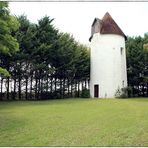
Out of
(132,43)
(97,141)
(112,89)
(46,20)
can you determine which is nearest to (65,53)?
(46,20)

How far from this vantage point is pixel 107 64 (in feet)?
128

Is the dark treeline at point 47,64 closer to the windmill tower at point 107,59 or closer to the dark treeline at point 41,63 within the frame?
the dark treeline at point 41,63

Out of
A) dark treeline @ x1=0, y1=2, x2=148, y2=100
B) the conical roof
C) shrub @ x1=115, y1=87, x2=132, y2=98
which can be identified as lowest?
shrub @ x1=115, y1=87, x2=132, y2=98

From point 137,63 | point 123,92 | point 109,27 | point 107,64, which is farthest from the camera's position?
point 137,63

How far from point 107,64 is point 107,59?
63cm

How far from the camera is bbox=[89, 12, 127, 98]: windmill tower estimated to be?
3894 cm

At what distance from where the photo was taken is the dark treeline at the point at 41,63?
3469 centimetres

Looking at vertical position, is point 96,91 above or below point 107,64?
below

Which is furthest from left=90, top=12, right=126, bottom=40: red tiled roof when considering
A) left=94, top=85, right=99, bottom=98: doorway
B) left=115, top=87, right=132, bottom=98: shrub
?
left=115, top=87, right=132, bottom=98: shrub

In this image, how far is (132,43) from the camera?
45438 millimetres

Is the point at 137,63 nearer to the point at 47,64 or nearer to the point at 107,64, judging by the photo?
the point at 107,64

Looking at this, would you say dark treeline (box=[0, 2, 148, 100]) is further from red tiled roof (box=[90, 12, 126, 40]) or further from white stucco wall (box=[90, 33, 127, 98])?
red tiled roof (box=[90, 12, 126, 40])

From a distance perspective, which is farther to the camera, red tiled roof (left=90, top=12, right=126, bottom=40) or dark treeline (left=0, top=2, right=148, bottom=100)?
red tiled roof (left=90, top=12, right=126, bottom=40)

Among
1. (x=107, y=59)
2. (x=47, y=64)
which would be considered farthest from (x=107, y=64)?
(x=47, y=64)
